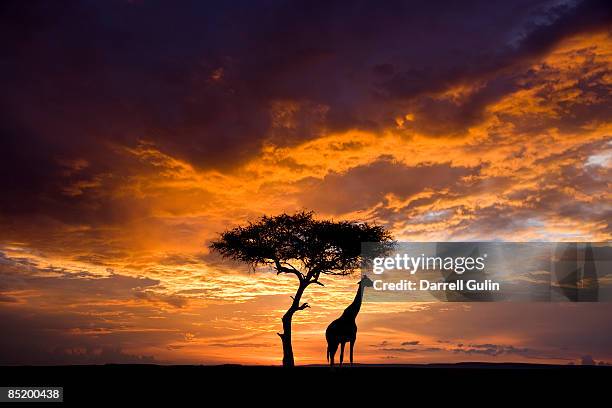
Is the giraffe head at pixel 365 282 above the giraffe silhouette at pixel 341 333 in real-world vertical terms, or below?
above

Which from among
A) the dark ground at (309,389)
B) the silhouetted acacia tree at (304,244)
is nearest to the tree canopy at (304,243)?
the silhouetted acacia tree at (304,244)

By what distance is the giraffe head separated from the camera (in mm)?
36778

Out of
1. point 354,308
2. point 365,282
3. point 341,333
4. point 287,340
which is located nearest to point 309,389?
point 341,333

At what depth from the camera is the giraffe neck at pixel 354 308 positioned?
33656 mm

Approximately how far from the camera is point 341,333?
32969 mm

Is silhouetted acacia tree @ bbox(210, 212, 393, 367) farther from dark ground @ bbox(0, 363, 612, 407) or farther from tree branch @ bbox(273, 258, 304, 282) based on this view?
dark ground @ bbox(0, 363, 612, 407)

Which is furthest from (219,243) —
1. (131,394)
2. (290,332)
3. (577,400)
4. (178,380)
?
(577,400)

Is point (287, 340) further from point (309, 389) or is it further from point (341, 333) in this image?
point (309, 389)

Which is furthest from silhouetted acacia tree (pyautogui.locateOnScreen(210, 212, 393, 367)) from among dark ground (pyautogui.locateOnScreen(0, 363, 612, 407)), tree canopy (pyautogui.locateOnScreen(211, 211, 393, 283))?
dark ground (pyautogui.locateOnScreen(0, 363, 612, 407))

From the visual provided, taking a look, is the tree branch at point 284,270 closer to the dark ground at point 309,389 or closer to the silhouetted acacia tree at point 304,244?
the silhouetted acacia tree at point 304,244

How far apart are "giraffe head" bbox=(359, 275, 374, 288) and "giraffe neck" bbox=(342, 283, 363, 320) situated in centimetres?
57

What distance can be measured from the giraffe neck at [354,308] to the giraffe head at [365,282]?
571 millimetres

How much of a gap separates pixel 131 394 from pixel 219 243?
31.0 m

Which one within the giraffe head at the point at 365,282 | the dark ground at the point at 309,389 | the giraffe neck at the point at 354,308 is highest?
the giraffe head at the point at 365,282
